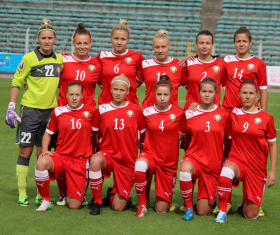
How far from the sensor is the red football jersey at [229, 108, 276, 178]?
4.02 meters

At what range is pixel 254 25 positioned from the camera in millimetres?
20844

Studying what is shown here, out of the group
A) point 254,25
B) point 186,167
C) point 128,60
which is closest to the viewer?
point 186,167

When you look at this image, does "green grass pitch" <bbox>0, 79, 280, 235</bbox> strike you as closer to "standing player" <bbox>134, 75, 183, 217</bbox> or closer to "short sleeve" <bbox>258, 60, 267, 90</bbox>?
"standing player" <bbox>134, 75, 183, 217</bbox>

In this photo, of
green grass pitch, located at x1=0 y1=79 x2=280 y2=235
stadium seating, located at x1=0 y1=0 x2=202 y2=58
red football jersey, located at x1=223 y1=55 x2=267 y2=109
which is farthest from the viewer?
stadium seating, located at x1=0 y1=0 x2=202 y2=58

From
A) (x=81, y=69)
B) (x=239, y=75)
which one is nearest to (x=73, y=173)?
(x=81, y=69)

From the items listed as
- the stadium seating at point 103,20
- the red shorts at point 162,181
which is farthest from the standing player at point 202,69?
A: the stadium seating at point 103,20

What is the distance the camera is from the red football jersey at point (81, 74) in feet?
15.0

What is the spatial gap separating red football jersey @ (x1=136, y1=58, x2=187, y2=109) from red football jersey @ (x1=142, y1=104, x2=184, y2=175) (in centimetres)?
36

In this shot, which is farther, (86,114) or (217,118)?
(86,114)

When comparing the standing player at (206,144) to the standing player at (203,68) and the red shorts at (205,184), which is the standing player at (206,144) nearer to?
the red shorts at (205,184)

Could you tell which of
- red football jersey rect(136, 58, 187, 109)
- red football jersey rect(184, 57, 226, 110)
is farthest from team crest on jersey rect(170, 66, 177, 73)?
red football jersey rect(184, 57, 226, 110)

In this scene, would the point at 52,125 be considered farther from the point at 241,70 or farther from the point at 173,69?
the point at 241,70

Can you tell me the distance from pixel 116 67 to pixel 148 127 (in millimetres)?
839

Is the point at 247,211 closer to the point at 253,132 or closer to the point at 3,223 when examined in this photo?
the point at 253,132
